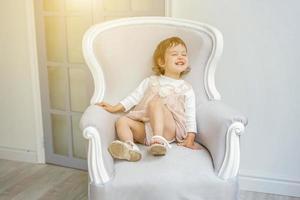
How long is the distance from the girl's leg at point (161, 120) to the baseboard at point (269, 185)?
792 mm

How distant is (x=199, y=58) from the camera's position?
201cm

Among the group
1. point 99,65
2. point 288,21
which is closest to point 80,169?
point 99,65

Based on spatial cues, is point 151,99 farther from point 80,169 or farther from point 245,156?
point 80,169

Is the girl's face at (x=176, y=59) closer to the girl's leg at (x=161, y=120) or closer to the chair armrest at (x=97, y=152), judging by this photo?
the girl's leg at (x=161, y=120)

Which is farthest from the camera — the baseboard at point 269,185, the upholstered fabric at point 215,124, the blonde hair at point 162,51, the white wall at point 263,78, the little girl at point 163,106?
the baseboard at point 269,185

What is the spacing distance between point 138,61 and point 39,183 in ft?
3.64

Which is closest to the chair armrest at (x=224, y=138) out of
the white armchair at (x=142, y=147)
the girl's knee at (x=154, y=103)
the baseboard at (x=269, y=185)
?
the white armchair at (x=142, y=147)

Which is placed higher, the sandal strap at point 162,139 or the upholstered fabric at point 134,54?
the upholstered fabric at point 134,54

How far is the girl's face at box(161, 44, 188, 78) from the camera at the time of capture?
6.30 feet

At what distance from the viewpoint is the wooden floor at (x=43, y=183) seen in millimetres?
2354

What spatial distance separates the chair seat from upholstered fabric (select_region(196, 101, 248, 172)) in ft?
0.29

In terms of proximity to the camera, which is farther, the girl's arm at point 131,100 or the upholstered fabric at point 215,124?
the girl's arm at point 131,100

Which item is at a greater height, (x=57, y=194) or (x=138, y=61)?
(x=138, y=61)

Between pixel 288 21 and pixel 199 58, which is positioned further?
pixel 288 21
